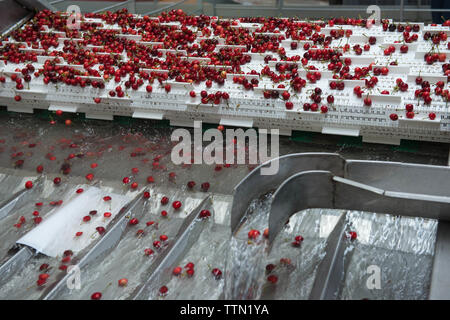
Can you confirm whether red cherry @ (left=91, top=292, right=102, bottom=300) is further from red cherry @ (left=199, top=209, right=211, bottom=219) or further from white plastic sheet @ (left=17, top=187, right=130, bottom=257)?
red cherry @ (left=199, top=209, right=211, bottom=219)

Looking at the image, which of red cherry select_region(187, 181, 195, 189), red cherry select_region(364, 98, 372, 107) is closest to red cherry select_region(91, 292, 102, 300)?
red cherry select_region(187, 181, 195, 189)

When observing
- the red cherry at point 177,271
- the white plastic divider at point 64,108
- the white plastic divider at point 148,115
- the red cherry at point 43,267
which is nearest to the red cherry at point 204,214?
the red cherry at point 177,271

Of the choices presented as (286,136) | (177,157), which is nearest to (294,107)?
(286,136)

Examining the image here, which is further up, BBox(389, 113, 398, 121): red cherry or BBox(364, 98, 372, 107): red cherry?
BBox(364, 98, 372, 107): red cherry

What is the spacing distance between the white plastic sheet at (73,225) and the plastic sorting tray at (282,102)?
0.75 meters

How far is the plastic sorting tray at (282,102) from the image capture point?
2.30 metres

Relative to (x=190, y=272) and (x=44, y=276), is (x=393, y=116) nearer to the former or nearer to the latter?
(x=190, y=272)

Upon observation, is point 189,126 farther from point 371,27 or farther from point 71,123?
point 371,27

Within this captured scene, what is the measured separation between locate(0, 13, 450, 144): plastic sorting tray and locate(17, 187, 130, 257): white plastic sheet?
747mm

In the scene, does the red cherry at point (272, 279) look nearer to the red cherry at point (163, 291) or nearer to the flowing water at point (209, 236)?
the flowing water at point (209, 236)

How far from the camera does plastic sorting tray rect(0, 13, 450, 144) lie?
7.55ft

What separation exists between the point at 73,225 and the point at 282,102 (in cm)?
127

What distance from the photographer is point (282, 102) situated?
2.46m

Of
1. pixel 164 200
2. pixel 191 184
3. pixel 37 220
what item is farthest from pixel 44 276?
pixel 191 184
